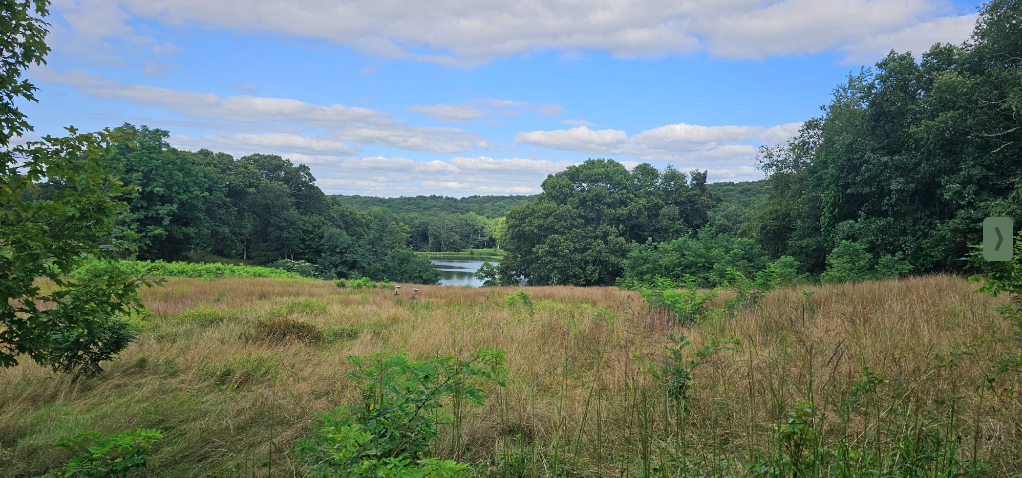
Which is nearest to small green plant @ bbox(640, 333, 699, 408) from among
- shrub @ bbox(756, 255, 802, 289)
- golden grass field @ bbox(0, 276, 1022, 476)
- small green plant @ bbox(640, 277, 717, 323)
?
golden grass field @ bbox(0, 276, 1022, 476)

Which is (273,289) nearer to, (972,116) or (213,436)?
(213,436)

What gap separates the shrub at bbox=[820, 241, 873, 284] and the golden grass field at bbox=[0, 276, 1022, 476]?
9952mm

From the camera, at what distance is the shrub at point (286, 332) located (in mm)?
7473

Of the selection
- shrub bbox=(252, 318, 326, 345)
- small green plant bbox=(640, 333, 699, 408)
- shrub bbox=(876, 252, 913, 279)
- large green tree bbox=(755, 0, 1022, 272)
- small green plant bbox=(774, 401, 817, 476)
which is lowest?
shrub bbox=(876, 252, 913, 279)

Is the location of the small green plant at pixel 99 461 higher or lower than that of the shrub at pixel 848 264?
higher

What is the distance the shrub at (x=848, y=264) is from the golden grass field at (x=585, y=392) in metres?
9.95

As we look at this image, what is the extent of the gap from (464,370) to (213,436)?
7.08 feet

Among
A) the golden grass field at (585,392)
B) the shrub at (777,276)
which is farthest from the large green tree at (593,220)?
the golden grass field at (585,392)

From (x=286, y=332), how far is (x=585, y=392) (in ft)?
18.0

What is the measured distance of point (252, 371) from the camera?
5547 mm

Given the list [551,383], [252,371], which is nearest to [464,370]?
[551,383]

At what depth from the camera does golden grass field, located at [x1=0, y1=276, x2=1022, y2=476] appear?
3.06m

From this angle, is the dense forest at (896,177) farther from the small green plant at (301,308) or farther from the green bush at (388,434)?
the green bush at (388,434)

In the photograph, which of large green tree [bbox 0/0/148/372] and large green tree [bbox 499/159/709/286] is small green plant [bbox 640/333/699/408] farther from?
large green tree [bbox 499/159/709/286]
